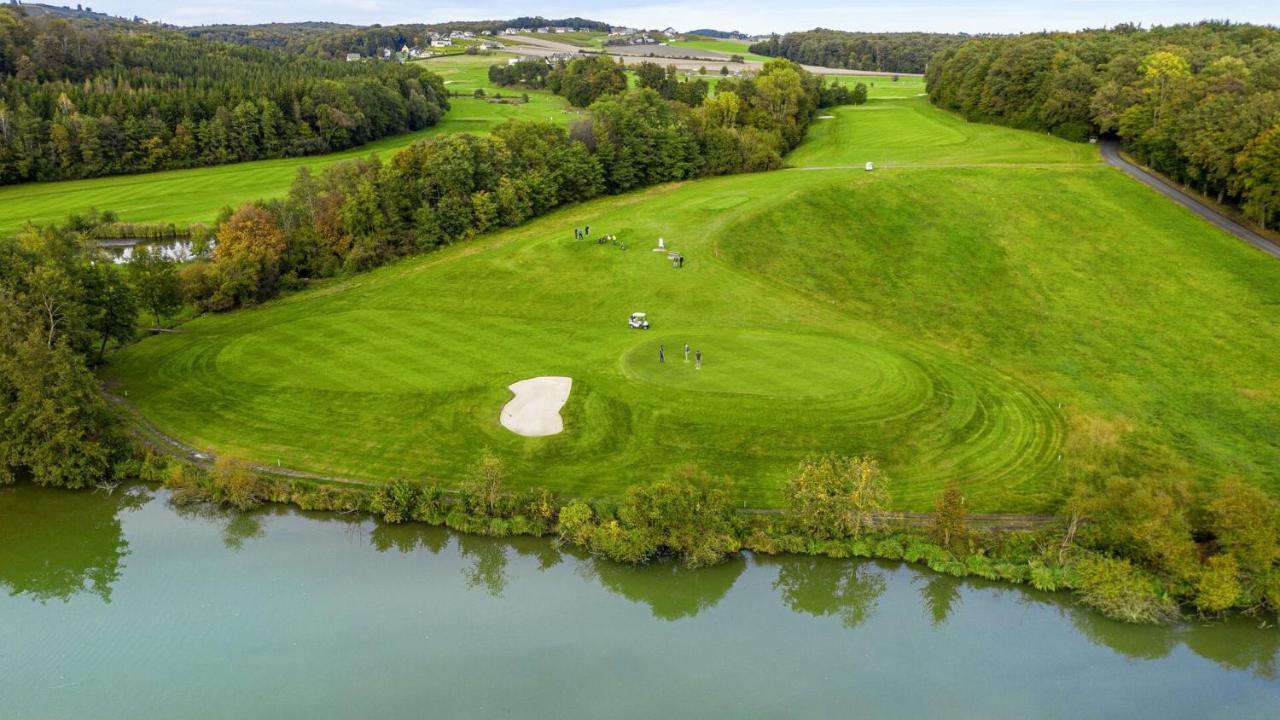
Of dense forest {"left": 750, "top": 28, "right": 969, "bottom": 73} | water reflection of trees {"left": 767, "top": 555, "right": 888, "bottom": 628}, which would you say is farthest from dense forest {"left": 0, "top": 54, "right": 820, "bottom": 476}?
dense forest {"left": 750, "top": 28, "right": 969, "bottom": 73}

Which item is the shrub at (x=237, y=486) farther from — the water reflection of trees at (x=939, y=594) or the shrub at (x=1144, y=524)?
the shrub at (x=1144, y=524)

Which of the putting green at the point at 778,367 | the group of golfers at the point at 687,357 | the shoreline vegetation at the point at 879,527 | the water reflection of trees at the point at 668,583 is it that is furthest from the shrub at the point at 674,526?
the group of golfers at the point at 687,357

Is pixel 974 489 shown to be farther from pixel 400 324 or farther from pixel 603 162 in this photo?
pixel 603 162

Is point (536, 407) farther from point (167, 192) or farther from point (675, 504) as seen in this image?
point (167, 192)

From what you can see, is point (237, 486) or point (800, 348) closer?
point (237, 486)

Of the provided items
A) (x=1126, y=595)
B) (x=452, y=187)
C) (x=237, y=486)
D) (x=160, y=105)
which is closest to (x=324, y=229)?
(x=452, y=187)

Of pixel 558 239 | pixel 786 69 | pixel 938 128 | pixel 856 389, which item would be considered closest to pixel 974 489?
pixel 856 389
